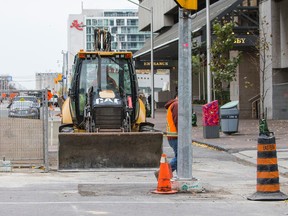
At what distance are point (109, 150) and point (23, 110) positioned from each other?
2541 millimetres

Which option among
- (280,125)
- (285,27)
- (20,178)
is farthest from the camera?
(285,27)

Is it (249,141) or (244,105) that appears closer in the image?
(249,141)

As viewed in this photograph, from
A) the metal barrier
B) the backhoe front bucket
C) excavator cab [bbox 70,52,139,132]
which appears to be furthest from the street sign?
excavator cab [bbox 70,52,139,132]

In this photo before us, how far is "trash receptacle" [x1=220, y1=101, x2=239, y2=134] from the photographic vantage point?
25356 mm

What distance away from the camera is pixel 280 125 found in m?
31.0

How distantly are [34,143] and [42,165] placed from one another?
0.58 meters

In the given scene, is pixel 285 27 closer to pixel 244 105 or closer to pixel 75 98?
pixel 244 105

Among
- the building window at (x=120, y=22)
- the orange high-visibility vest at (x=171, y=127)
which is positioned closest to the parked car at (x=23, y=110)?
the orange high-visibility vest at (x=171, y=127)

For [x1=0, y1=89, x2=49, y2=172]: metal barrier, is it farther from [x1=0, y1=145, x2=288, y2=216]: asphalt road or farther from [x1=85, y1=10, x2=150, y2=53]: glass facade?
[x1=85, y1=10, x2=150, y2=53]: glass facade

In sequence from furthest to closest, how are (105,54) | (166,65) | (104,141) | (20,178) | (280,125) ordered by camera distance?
1. (166,65)
2. (280,125)
3. (105,54)
4. (104,141)
5. (20,178)

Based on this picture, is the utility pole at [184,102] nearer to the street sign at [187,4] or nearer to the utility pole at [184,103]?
the utility pole at [184,103]

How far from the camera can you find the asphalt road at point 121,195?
946 centimetres

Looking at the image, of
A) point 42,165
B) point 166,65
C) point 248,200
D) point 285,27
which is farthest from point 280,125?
point 166,65

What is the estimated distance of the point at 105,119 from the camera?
16016mm
